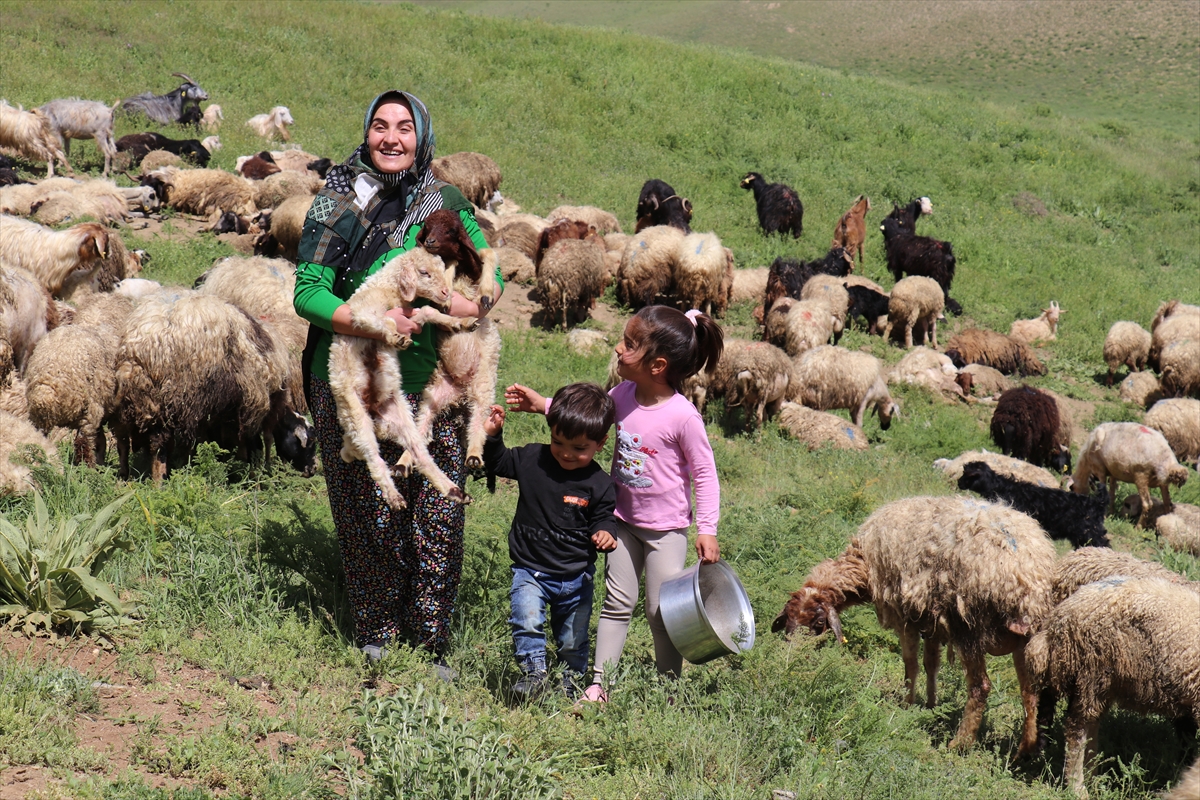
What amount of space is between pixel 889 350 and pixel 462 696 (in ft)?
42.3

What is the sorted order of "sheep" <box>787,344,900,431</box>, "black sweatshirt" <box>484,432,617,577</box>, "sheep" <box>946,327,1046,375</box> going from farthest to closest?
"sheep" <box>946,327,1046,375</box> < "sheep" <box>787,344,900,431</box> < "black sweatshirt" <box>484,432,617,577</box>

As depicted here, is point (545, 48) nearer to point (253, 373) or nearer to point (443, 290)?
point (253, 373)

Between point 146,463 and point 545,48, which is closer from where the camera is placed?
point 146,463

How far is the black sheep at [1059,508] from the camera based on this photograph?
923 cm

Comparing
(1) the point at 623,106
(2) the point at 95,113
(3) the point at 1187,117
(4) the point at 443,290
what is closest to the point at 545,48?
(1) the point at 623,106

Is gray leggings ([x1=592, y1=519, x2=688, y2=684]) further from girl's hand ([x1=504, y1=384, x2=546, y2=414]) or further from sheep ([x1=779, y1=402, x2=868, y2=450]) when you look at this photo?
sheep ([x1=779, y1=402, x2=868, y2=450])

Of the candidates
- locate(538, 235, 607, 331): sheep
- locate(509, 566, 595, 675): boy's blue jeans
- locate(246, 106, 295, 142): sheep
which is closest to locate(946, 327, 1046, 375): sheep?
locate(538, 235, 607, 331): sheep

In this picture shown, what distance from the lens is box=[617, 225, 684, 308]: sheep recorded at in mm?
14328

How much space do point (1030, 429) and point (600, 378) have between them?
580cm

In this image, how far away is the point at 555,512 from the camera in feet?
13.0

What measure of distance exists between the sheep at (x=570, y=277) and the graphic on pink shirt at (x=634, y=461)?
30.2 ft

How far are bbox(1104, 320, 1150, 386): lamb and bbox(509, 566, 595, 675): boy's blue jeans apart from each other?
15.1 meters

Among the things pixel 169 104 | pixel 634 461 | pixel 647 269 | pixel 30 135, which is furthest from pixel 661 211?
pixel 634 461

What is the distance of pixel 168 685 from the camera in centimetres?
369
